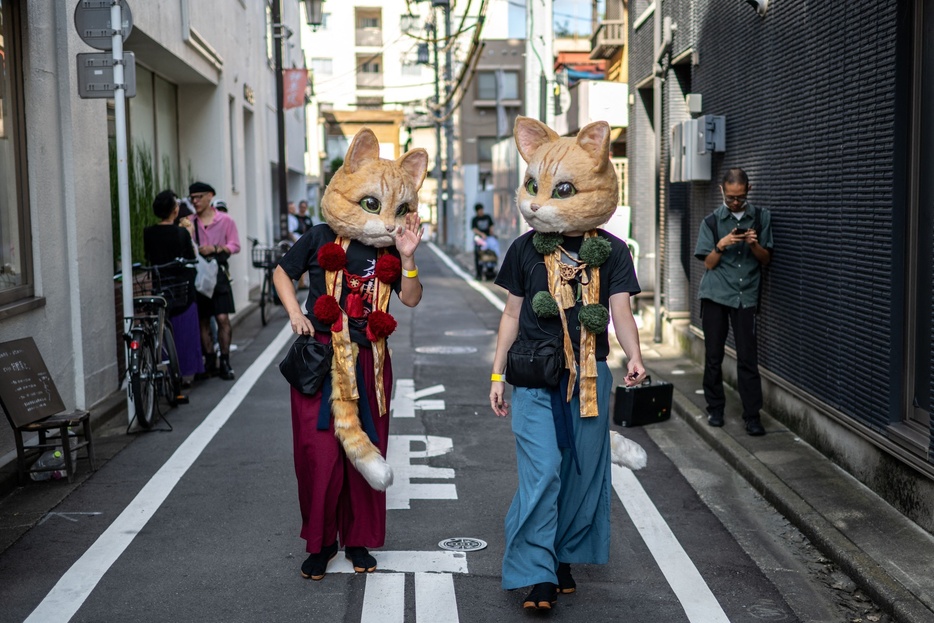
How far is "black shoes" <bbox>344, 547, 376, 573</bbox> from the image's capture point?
17.5ft

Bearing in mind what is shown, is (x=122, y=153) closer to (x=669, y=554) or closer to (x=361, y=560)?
(x=361, y=560)

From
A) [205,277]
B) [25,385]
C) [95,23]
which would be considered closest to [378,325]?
[25,385]

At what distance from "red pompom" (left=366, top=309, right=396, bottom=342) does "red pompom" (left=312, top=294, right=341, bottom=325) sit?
16 cm

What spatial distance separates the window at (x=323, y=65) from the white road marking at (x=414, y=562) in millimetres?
67786

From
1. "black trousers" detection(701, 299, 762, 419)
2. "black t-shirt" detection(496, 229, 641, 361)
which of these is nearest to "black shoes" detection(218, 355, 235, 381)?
"black trousers" detection(701, 299, 762, 419)

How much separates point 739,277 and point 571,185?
11.4 feet

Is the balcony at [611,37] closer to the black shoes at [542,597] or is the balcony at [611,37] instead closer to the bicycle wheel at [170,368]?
the bicycle wheel at [170,368]

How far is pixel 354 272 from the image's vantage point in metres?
5.26

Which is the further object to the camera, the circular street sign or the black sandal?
the circular street sign

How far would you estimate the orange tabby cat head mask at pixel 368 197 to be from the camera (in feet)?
17.1

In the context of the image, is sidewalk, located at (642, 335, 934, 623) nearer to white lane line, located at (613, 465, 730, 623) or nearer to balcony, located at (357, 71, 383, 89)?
white lane line, located at (613, 465, 730, 623)

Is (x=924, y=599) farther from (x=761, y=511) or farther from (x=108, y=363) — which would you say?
(x=108, y=363)

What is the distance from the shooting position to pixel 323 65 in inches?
2798

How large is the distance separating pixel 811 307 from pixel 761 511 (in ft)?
6.21
